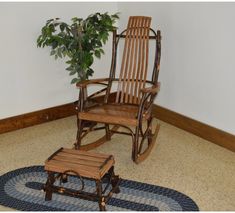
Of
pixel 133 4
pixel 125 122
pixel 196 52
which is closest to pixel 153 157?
pixel 125 122

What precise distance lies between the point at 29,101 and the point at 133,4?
1.59 metres

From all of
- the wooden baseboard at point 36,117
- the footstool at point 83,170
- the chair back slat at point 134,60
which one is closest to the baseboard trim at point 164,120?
the wooden baseboard at point 36,117

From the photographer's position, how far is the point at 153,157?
3289mm

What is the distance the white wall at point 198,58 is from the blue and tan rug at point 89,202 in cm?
104

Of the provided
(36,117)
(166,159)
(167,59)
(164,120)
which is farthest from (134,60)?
(36,117)

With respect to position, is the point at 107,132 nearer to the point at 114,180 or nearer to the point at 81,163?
the point at 114,180

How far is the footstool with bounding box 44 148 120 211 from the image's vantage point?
245 centimetres

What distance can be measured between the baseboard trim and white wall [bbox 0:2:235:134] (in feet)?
0.19

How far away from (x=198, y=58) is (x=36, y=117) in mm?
1853

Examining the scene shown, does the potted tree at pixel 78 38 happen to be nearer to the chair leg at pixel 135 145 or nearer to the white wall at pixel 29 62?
the white wall at pixel 29 62

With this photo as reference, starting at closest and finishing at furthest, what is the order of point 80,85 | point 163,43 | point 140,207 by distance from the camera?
point 140,207
point 80,85
point 163,43

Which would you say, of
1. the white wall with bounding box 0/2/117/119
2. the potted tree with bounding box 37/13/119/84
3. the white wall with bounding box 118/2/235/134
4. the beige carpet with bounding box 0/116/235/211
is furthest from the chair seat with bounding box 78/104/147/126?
the white wall with bounding box 0/2/117/119

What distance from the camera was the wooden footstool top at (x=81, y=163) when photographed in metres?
2.44

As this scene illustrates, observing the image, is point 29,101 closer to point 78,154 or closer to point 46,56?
point 46,56
